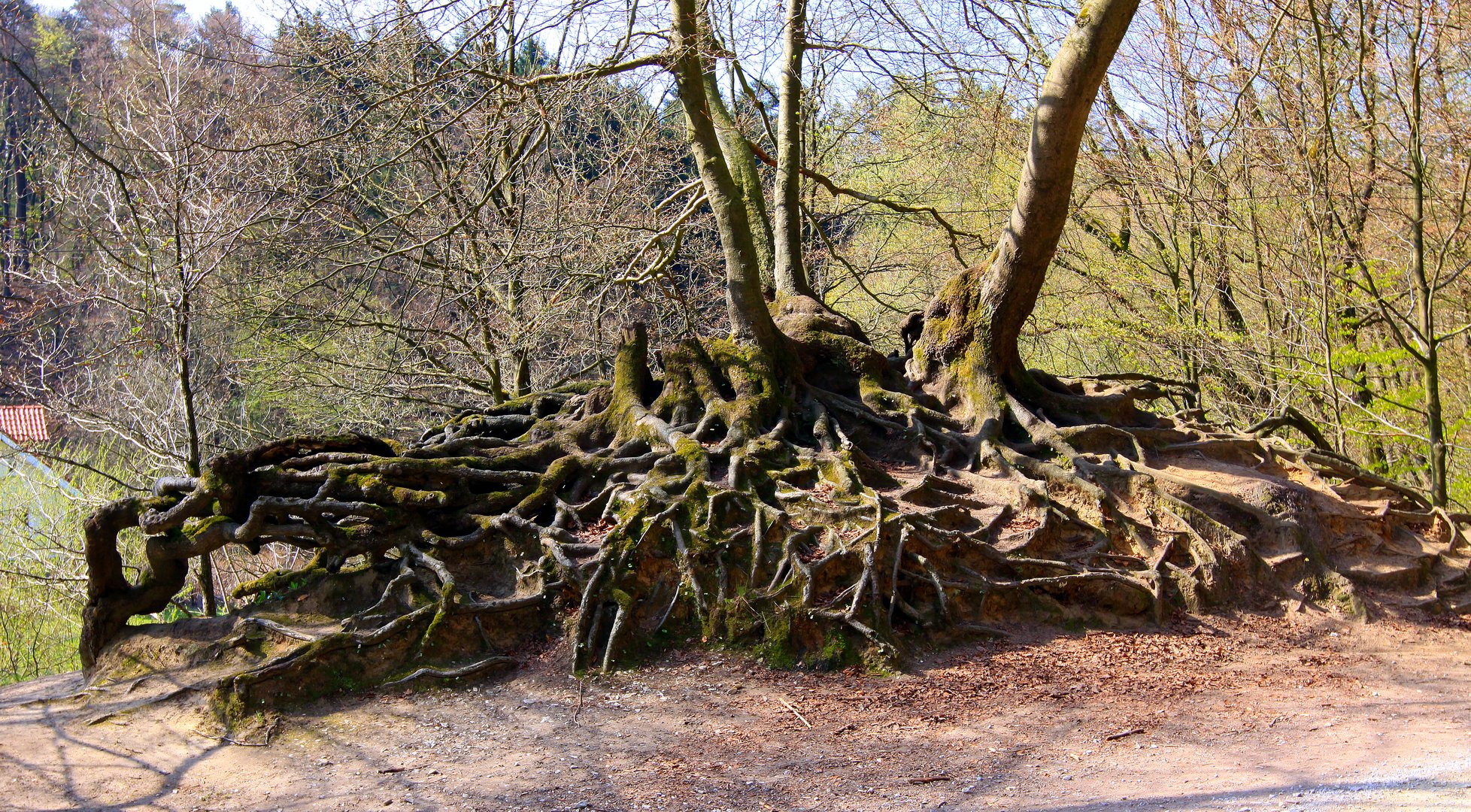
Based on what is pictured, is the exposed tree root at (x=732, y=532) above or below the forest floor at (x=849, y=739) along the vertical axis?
above

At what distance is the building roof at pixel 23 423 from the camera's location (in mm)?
16344

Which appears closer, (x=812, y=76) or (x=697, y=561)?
(x=697, y=561)

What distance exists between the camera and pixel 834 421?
25.6ft

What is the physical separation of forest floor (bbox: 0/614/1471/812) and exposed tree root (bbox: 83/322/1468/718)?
0.30 metres

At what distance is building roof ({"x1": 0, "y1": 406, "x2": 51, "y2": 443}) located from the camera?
1634 centimetres

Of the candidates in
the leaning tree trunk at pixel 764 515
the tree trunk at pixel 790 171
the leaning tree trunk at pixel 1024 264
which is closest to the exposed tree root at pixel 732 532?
the leaning tree trunk at pixel 764 515

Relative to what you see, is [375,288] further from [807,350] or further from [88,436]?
[807,350]

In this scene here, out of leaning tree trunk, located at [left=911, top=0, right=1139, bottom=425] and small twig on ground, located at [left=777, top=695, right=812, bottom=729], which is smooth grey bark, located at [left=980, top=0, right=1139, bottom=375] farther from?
small twig on ground, located at [left=777, top=695, right=812, bottom=729]

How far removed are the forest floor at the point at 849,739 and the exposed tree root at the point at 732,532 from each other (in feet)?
0.97

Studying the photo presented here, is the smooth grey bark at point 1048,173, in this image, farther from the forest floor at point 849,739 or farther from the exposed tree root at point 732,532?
the forest floor at point 849,739

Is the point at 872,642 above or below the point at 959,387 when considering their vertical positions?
below

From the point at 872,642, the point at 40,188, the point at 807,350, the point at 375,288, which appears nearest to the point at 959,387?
the point at 807,350

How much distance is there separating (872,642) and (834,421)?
90.3 inches

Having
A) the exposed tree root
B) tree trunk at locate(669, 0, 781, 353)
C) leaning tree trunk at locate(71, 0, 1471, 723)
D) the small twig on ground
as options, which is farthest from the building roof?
the small twig on ground
